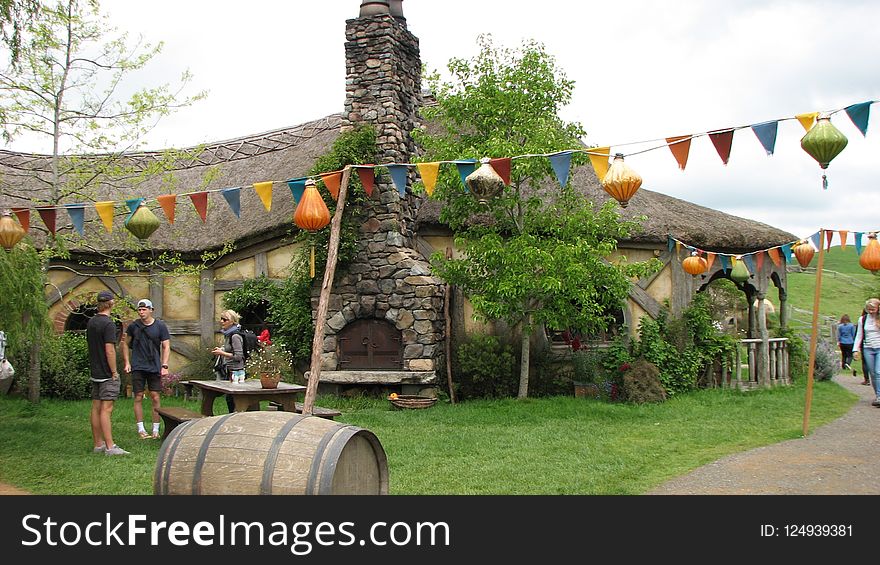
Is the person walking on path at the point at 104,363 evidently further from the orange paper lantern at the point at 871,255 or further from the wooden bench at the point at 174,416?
the orange paper lantern at the point at 871,255

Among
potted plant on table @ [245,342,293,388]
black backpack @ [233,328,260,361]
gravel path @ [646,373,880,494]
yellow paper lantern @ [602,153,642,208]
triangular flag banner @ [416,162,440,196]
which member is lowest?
gravel path @ [646,373,880,494]

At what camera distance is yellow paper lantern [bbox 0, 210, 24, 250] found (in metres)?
7.97

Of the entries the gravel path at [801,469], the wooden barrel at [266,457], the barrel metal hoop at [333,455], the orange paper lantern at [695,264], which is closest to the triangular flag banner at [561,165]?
the gravel path at [801,469]

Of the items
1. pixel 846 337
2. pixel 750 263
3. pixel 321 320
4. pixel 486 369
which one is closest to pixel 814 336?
pixel 321 320

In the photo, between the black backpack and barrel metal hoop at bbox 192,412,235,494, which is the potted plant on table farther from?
barrel metal hoop at bbox 192,412,235,494

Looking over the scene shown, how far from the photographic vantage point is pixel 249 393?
27.8 feet

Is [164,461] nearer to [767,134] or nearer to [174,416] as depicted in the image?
[174,416]

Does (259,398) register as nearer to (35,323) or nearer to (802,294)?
(35,323)

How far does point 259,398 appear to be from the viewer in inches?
356

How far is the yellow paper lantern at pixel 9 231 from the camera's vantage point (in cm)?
797

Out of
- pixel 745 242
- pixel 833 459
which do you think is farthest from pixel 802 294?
pixel 833 459

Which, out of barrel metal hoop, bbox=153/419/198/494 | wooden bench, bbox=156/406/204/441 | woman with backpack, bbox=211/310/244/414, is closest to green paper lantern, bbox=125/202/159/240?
wooden bench, bbox=156/406/204/441

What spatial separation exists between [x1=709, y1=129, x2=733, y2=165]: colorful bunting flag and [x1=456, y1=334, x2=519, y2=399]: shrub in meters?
6.91

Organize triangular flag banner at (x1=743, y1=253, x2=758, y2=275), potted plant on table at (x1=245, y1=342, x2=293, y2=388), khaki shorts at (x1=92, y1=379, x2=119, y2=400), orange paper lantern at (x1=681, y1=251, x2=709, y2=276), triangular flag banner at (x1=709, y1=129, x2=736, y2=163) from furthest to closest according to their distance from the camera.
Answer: triangular flag banner at (x1=743, y1=253, x2=758, y2=275), orange paper lantern at (x1=681, y1=251, x2=709, y2=276), potted plant on table at (x1=245, y1=342, x2=293, y2=388), khaki shorts at (x1=92, y1=379, x2=119, y2=400), triangular flag banner at (x1=709, y1=129, x2=736, y2=163)
